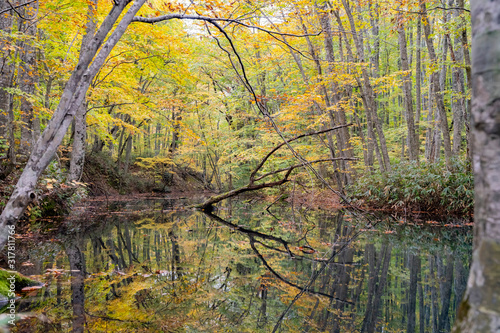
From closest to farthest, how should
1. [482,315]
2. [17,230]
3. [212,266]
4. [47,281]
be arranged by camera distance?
1. [482,315]
2. [47,281]
3. [212,266]
4. [17,230]

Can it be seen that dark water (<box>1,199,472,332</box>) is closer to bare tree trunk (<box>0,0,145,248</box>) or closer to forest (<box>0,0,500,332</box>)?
forest (<box>0,0,500,332</box>)

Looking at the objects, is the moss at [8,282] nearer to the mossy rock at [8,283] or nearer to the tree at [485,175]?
the mossy rock at [8,283]

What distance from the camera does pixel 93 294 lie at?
2.80 m

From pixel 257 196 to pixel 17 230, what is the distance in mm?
12839

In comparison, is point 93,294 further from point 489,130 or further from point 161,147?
point 161,147

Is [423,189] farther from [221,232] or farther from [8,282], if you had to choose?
[8,282]

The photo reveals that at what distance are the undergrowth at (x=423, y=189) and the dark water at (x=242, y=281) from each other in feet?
9.29

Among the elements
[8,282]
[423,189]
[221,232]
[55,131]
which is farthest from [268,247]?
[423,189]

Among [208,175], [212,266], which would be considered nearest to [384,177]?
[212,266]

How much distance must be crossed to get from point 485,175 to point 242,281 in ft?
8.86

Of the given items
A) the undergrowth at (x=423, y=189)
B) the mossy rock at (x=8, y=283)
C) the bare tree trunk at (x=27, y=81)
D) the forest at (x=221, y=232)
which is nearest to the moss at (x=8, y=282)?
the mossy rock at (x=8, y=283)

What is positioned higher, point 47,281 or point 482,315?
point 482,315

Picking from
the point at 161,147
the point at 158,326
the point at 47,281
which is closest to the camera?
the point at 158,326

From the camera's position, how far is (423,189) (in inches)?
348
